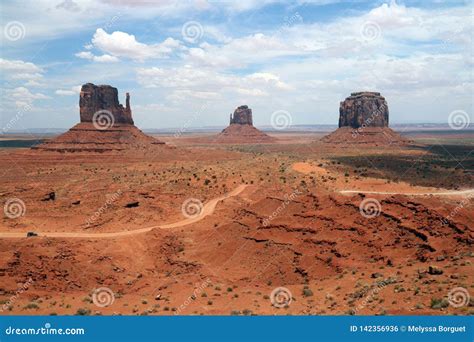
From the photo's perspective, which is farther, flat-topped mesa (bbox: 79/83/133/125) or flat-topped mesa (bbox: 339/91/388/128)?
flat-topped mesa (bbox: 339/91/388/128)

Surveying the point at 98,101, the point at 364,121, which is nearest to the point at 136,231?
the point at 98,101

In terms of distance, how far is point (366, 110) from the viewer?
149500 mm

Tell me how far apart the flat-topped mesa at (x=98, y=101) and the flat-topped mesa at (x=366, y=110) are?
280 feet

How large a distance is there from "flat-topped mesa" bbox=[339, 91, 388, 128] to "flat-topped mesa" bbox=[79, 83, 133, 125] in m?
85.3

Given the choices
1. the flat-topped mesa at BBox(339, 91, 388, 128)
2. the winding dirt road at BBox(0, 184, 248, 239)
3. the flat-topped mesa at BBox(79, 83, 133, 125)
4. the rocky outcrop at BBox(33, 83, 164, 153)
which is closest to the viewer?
the winding dirt road at BBox(0, 184, 248, 239)

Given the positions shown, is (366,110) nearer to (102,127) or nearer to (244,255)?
(102,127)

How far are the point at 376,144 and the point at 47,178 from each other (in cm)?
10160

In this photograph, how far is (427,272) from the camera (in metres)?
20.6

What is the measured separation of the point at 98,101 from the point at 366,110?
311 feet

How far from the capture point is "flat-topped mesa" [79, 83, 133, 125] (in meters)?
110

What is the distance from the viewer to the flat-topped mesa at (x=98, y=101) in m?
110

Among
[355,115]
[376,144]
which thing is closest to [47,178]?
[376,144]

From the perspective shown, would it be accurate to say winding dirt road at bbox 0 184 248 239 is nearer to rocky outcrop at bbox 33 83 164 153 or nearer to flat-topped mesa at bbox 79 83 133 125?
rocky outcrop at bbox 33 83 164 153

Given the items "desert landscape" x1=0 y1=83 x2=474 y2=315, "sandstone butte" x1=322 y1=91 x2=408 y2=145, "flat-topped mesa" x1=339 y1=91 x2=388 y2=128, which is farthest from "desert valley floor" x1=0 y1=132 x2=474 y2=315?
"flat-topped mesa" x1=339 y1=91 x2=388 y2=128
